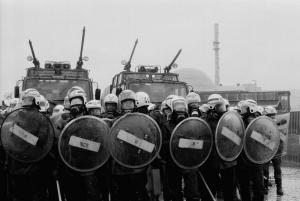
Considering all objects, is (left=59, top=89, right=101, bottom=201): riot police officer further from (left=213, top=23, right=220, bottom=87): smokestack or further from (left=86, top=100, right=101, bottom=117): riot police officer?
(left=213, top=23, right=220, bottom=87): smokestack

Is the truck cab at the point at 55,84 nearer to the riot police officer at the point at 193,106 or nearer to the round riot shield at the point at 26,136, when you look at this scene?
the riot police officer at the point at 193,106

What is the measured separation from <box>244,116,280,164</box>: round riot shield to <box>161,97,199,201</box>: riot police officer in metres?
0.93

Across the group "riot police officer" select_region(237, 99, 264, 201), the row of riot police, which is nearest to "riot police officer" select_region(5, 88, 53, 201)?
the row of riot police

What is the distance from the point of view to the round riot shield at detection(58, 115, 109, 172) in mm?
6270

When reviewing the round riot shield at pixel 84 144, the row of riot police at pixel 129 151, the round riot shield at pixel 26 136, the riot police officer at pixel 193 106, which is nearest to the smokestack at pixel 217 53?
the riot police officer at pixel 193 106

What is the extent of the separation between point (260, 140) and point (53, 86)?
23.2 feet

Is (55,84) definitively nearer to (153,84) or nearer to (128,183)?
(153,84)

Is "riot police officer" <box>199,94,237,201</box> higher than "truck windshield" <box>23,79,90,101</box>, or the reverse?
"truck windshield" <box>23,79,90,101</box>

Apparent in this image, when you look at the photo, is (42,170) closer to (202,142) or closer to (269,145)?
(202,142)

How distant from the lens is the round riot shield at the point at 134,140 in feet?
21.1

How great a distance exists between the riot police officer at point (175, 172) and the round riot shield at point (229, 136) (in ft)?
1.84

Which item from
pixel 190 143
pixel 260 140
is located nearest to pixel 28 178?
pixel 190 143

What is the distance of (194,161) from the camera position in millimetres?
6996

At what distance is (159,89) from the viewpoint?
44.5ft
